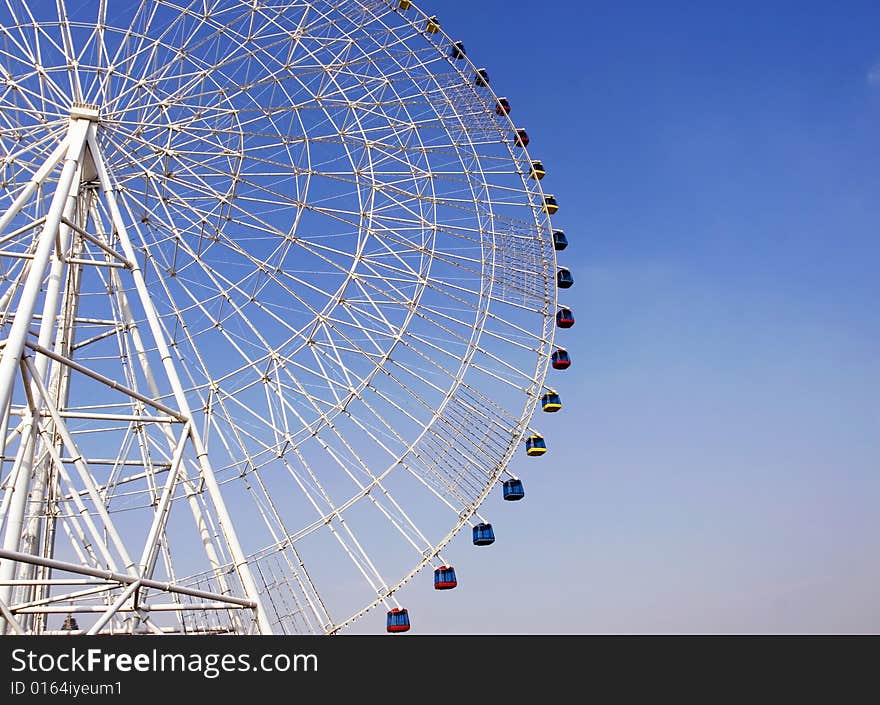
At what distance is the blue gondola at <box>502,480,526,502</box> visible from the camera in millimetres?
25156

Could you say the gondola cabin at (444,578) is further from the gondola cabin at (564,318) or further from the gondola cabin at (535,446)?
the gondola cabin at (564,318)

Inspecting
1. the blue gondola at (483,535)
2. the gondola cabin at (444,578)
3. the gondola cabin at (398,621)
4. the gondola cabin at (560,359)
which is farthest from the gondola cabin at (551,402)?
the gondola cabin at (398,621)

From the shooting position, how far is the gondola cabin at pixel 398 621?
22.7m

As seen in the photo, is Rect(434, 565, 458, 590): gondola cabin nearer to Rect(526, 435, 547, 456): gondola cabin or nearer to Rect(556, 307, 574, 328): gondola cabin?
Rect(526, 435, 547, 456): gondola cabin

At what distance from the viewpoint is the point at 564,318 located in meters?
28.5

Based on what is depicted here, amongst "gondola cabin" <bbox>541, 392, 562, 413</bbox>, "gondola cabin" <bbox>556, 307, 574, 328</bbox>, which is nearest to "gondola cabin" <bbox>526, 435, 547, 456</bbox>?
"gondola cabin" <bbox>541, 392, 562, 413</bbox>

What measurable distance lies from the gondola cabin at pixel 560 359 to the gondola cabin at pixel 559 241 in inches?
156

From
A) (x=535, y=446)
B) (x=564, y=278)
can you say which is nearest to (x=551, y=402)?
(x=535, y=446)

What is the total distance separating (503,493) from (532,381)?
3907mm

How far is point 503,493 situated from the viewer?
2516 centimetres

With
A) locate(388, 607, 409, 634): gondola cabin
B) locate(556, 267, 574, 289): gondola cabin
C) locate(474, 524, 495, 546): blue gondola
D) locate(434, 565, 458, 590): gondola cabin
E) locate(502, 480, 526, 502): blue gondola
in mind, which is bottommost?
locate(388, 607, 409, 634): gondola cabin

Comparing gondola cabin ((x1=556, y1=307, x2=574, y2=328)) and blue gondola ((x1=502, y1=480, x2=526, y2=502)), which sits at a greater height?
gondola cabin ((x1=556, y1=307, x2=574, y2=328))

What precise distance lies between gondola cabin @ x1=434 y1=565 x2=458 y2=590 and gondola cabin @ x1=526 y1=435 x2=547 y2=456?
466 cm
